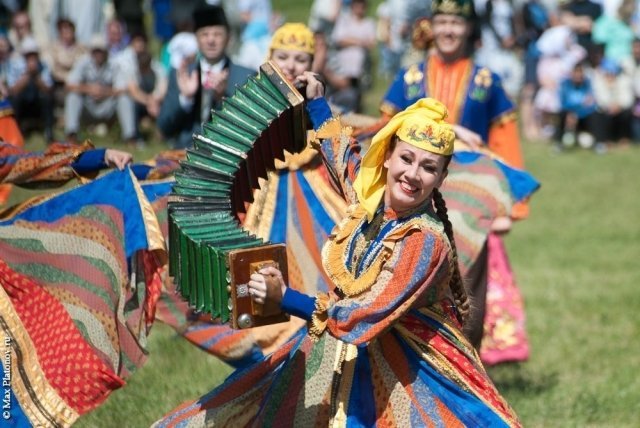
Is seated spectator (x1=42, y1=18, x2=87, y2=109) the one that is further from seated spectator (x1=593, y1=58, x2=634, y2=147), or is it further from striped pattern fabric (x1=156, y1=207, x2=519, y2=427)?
striped pattern fabric (x1=156, y1=207, x2=519, y2=427)

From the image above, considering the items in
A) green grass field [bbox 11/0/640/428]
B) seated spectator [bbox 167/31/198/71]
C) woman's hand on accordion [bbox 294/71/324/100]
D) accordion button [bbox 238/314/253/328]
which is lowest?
green grass field [bbox 11/0/640/428]

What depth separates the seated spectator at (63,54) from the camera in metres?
14.8

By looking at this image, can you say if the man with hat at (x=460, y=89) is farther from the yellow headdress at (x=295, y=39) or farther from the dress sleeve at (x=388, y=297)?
the dress sleeve at (x=388, y=297)

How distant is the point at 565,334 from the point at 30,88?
8.00m

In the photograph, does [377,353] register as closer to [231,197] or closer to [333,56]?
[231,197]

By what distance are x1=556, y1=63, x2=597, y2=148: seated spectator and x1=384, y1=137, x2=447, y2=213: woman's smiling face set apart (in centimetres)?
1196

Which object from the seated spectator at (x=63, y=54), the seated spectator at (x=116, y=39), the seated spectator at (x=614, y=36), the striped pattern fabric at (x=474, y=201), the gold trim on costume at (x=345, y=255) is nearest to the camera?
the gold trim on costume at (x=345, y=255)

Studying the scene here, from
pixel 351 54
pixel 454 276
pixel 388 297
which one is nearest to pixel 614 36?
pixel 351 54

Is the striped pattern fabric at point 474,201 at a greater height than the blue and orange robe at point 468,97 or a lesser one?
lesser

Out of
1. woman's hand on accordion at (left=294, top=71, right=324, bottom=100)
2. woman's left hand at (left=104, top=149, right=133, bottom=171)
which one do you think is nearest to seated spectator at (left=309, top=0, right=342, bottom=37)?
woman's left hand at (left=104, top=149, right=133, bottom=171)

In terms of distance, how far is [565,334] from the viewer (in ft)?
26.0

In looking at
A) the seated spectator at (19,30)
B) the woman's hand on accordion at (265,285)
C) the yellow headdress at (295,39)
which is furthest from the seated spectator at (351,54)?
the woman's hand on accordion at (265,285)

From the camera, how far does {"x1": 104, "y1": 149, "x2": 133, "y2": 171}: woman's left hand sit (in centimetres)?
521

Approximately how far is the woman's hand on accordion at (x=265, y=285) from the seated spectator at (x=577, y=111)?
1253cm
